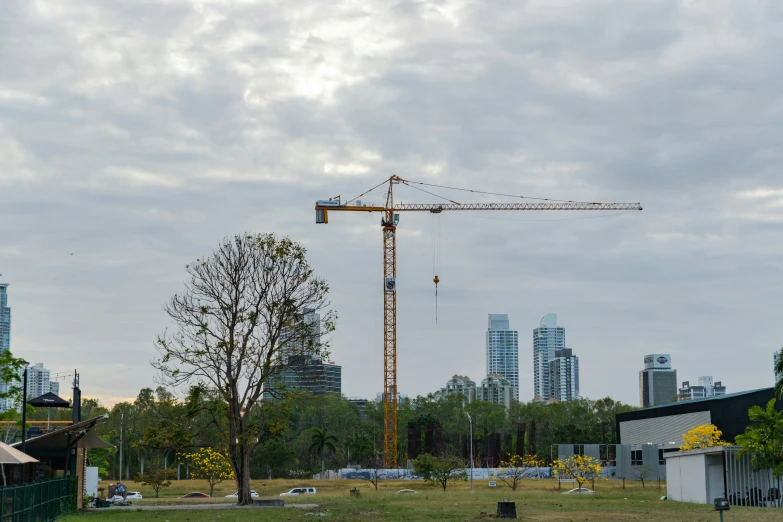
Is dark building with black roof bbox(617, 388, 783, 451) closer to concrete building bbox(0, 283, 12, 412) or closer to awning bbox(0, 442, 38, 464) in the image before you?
awning bbox(0, 442, 38, 464)

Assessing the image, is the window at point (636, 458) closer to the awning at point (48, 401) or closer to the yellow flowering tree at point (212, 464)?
the yellow flowering tree at point (212, 464)

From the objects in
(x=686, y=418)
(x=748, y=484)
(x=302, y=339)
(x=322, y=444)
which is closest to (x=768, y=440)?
(x=748, y=484)

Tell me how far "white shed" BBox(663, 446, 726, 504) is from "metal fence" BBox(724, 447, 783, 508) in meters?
0.52

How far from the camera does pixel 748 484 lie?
158 ft

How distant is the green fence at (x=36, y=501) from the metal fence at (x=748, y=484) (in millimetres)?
33438

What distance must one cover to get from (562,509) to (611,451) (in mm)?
86603

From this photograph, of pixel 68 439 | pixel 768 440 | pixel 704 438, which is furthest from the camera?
pixel 704 438

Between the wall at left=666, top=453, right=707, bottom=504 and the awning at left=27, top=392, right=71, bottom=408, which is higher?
the awning at left=27, top=392, right=71, bottom=408

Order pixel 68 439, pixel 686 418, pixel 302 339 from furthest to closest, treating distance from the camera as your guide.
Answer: pixel 686 418 < pixel 302 339 < pixel 68 439

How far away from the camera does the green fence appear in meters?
22.5

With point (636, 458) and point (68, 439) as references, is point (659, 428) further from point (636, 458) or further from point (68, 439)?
point (68, 439)

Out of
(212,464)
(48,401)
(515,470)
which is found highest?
(48,401)

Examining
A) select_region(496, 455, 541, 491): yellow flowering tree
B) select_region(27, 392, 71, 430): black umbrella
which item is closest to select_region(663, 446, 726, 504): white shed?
select_region(496, 455, 541, 491): yellow flowering tree

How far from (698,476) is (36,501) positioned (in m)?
36.3
